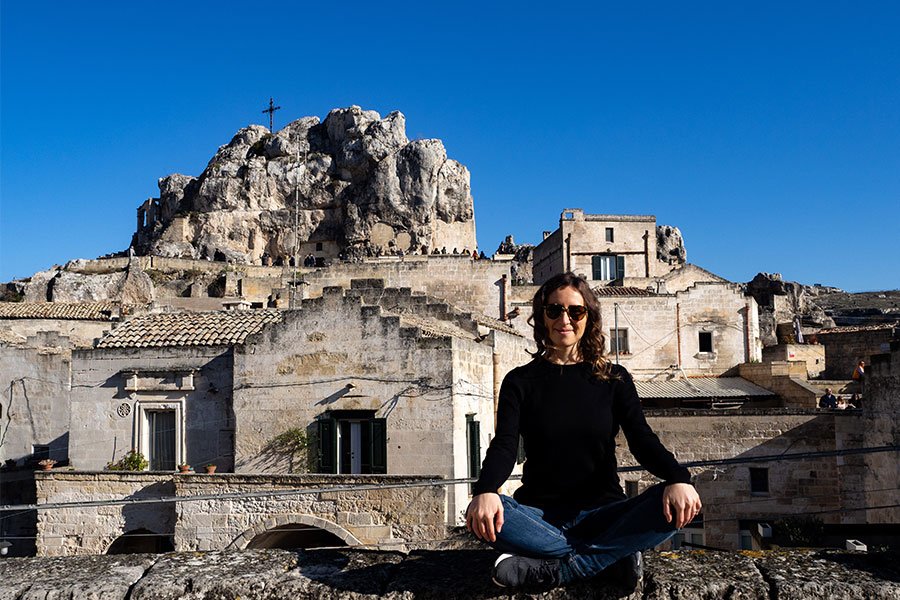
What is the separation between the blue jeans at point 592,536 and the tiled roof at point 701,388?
85.1ft

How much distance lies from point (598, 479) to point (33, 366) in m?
28.9

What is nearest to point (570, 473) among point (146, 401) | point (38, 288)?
point (146, 401)

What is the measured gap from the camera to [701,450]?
80.9 ft

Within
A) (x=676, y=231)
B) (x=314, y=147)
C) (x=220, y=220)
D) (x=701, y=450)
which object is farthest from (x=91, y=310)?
(x=676, y=231)

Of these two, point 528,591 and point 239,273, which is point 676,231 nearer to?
point 239,273

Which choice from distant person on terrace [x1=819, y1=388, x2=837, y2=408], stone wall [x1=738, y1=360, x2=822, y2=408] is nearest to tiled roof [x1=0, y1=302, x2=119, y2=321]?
stone wall [x1=738, y1=360, x2=822, y2=408]

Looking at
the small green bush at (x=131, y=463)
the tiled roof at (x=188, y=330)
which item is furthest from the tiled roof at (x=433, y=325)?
the small green bush at (x=131, y=463)

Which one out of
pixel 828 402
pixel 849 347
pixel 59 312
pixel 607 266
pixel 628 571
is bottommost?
pixel 828 402

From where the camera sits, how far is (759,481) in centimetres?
2377

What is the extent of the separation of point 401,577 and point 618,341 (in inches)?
1264

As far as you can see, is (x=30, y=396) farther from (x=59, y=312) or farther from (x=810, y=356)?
(x=810, y=356)

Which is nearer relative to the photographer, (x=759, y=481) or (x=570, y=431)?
(x=570, y=431)

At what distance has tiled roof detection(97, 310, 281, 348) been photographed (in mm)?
21672

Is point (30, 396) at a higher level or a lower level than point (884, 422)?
higher
